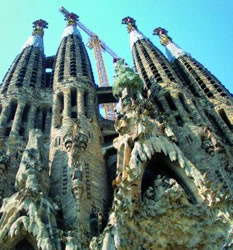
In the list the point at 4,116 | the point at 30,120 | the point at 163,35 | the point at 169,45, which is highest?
the point at 163,35

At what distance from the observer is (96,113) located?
22.4 meters

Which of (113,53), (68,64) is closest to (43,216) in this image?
(68,64)

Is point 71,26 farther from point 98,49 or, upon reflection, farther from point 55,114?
point 55,114

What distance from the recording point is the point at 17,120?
2053 cm

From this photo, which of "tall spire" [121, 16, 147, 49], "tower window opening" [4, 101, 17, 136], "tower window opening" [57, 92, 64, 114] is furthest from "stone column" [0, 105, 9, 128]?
"tall spire" [121, 16, 147, 49]

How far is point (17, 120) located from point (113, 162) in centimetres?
466

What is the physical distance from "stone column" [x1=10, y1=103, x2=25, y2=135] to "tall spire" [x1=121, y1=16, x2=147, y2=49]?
1583cm

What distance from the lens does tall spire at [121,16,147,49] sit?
36.2m

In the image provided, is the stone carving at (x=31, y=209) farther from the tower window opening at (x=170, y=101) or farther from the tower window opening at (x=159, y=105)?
the tower window opening at (x=170, y=101)

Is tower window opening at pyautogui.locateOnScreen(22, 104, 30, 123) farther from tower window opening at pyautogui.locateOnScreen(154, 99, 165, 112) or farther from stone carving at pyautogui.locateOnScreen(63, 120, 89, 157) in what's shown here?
tower window opening at pyautogui.locateOnScreen(154, 99, 165, 112)

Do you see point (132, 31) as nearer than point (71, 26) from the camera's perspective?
No

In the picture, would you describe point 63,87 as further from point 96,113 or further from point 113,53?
point 113,53

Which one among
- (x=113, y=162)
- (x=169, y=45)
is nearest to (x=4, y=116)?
(x=113, y=162)

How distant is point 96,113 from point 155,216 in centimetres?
950
